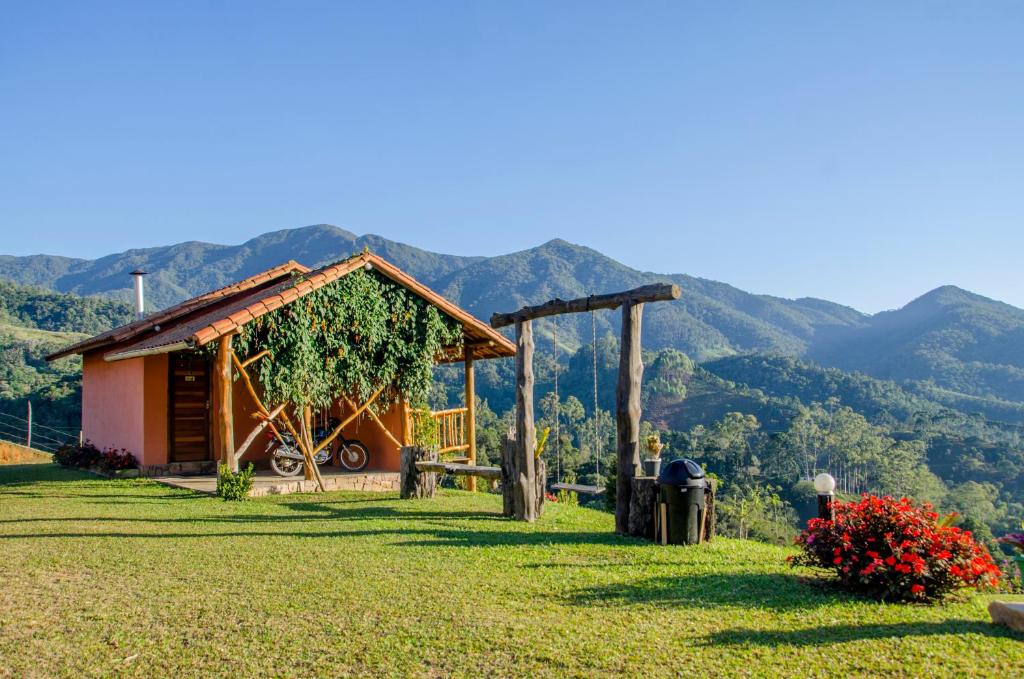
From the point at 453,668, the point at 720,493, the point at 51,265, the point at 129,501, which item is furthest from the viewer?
the point at 51,265

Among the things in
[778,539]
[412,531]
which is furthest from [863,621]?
[778,539]

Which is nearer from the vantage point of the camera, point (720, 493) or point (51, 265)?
point (720, 493)

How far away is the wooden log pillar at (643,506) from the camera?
26.1ft

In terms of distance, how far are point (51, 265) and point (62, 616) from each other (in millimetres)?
207150

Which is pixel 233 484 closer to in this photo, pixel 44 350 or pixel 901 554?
pixel 901 554

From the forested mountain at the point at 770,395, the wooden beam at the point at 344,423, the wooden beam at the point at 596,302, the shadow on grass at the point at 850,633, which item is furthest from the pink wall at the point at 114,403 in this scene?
the shadow on grass at the point at 850,633

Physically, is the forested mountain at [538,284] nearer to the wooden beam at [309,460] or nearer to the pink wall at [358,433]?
the pink wall at [358,433]

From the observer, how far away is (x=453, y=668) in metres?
4.17

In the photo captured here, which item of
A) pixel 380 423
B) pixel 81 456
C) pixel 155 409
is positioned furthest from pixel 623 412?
pixel 81 456

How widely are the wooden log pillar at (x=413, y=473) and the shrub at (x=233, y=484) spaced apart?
2283mm

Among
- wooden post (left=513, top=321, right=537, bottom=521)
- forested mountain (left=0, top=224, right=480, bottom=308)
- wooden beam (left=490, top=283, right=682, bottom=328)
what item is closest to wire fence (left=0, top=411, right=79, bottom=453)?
wooden beam (left=490, top=283, right=682, bottom=328)

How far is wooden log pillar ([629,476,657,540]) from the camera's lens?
795cm

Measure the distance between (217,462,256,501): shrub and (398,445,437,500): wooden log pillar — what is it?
2.28 meters

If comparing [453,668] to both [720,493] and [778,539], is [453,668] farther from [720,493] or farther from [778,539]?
[720,493]
